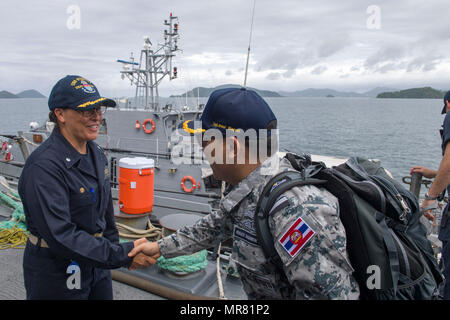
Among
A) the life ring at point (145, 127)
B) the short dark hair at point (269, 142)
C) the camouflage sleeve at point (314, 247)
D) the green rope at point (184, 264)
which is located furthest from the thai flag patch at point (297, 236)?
the life ring at point (145, 127)

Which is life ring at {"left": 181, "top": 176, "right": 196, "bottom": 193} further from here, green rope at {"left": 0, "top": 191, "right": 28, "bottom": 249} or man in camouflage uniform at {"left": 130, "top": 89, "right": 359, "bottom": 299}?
man in camouflage uniform at {"left": 130, "top": 89, "right": 359, "bottom": 299}

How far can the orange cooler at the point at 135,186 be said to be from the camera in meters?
4.68

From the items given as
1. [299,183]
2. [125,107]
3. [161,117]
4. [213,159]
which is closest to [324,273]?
[299,183]

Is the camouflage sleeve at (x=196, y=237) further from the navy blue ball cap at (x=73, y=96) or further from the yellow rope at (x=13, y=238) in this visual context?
the yellow rope at (x=13, y=238)

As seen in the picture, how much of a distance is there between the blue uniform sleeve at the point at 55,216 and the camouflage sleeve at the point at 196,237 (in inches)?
16.4

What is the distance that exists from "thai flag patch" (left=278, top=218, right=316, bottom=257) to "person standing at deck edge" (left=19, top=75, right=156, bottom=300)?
1.25 metres

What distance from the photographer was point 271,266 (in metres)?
1.32

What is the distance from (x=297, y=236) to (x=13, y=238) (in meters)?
3.86

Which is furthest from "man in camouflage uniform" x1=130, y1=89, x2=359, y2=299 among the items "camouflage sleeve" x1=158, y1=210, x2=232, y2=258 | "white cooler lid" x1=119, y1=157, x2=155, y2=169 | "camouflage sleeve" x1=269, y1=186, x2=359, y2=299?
"white cooler lid" x1=119, y1=157, x2=155, y2=169

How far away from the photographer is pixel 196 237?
2.01 metres

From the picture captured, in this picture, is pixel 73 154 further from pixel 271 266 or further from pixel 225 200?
pixel 271 266

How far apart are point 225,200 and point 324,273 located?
0.52 meters

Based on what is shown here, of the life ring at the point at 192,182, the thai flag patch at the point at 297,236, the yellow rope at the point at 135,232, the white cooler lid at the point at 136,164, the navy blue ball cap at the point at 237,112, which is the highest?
the navy blue ball cap at the point at 237,112

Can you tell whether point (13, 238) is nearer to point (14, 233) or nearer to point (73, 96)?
point (14, 233)
